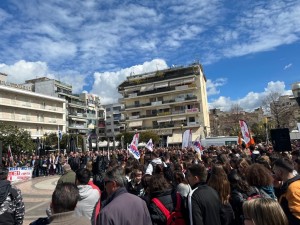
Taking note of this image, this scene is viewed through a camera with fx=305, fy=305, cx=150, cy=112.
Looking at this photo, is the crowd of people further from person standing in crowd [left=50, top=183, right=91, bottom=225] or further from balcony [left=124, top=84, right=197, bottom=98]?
balcony [left=124, top=84, right=197, bottom=98]

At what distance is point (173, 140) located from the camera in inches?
2494

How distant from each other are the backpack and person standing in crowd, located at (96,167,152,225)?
492 mm

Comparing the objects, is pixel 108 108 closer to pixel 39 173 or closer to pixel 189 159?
pixel 39 173

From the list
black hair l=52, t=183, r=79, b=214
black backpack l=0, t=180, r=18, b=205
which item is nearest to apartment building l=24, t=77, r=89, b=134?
black backpack l=0, t=180, r=18, b=205

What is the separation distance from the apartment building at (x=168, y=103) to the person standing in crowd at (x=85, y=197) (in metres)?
57.1

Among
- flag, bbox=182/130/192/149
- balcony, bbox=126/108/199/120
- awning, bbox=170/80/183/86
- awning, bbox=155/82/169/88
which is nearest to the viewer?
flag, bbox=182/130/192/149

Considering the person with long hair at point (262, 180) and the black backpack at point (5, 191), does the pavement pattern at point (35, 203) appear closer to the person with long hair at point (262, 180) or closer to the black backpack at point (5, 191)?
the black backpack at point (5, 191)

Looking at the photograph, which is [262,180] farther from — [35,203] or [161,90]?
[161,90]

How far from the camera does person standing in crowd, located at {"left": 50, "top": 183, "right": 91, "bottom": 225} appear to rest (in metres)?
2.77

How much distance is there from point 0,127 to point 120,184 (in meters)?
40.3

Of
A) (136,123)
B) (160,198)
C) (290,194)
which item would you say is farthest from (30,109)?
(290,194)

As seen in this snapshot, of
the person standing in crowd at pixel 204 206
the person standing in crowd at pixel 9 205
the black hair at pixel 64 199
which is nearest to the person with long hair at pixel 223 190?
the person standing in crowd at pixel 204 206

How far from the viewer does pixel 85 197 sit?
14.7 feet

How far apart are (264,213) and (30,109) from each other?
6410 centimetres
